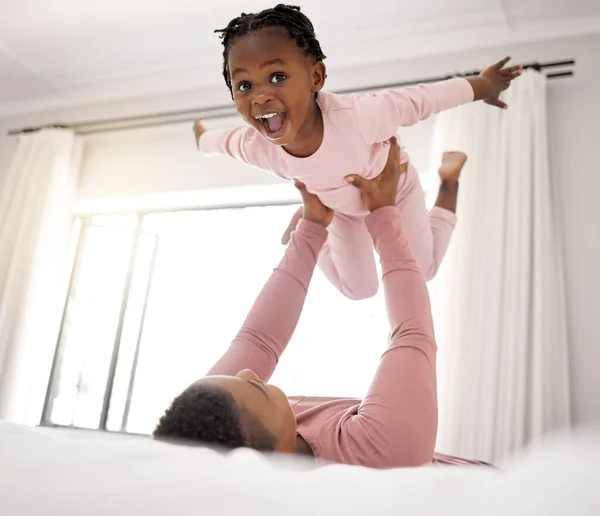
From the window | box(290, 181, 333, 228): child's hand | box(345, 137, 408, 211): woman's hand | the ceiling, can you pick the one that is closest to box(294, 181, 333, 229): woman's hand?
box(290, 181, 333, 228): child's hand

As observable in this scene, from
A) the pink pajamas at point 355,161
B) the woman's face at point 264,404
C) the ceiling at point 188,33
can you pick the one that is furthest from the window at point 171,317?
the woman's face at point 264,404

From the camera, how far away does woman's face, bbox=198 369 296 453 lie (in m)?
0.73

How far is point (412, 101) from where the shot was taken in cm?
140

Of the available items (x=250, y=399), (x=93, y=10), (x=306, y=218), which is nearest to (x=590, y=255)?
(x=306, y=218)

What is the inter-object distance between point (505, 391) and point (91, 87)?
3.01 meters

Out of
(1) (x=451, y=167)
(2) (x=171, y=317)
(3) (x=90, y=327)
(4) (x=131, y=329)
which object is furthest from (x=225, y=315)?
(1) (x=451, y=167)

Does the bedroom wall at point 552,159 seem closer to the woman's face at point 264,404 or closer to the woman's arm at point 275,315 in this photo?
the woman's arm at point 275,315

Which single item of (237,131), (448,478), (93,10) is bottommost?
(448,478)

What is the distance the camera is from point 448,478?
377mm

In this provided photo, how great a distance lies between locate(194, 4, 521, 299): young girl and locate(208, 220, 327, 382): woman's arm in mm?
178

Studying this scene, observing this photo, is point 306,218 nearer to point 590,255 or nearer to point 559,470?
point 559,470

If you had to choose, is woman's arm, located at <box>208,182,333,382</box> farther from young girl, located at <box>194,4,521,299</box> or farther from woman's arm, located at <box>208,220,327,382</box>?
young girl, located at <box>194,4,521,299</box>

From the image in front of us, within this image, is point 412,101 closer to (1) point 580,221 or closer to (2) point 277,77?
(2) point 277,77

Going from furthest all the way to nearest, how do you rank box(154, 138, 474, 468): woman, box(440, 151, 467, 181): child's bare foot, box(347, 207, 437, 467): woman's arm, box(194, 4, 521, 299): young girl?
box(440, 151, 467, 181): child's bare foot
box(194, 4, 521, 299): young girl
box(347, 207, 437, 467): woman's arm
box(154, 138, 474, 468): woman
